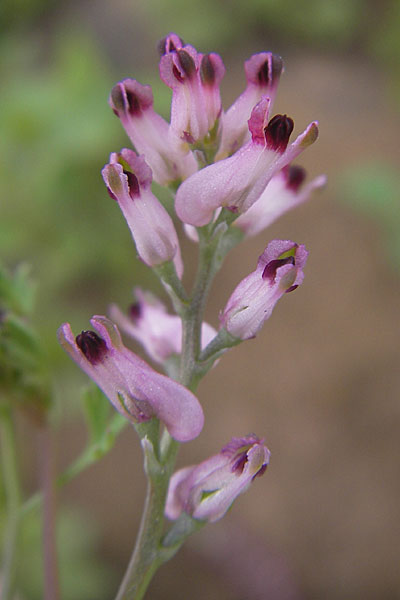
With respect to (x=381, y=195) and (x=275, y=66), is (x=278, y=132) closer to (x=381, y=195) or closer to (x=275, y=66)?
(x=275, y=66)

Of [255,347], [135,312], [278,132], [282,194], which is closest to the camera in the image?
[278,132]

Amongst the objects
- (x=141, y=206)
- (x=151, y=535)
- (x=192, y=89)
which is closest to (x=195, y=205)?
(x=141, y=206)

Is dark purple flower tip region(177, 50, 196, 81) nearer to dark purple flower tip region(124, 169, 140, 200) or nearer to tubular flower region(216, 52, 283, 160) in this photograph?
tubular flower region(216, 52, 283, 160)

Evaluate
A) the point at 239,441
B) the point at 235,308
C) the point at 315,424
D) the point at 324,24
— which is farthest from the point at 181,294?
the point at 324,24

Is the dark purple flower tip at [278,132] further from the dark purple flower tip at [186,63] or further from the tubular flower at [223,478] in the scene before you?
the tubular flower at [223,478]

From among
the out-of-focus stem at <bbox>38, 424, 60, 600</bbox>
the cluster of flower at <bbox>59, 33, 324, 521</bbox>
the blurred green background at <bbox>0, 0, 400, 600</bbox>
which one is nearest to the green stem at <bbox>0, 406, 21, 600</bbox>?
the out-of-focus stem at <bbox>38, 424, 60, 600</bbox>
